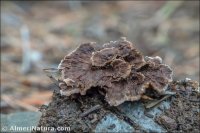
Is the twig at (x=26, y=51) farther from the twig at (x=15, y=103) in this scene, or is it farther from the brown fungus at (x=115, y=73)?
the brown fungus at (x=115, y=73)

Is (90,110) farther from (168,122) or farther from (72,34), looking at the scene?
(72,34)

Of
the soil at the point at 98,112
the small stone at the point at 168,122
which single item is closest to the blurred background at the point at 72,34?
the soil at the point at 98,112

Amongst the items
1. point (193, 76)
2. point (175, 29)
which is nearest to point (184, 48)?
point (175, 29)

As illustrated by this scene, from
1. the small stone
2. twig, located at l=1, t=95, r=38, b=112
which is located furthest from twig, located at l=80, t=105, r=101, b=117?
twig, located at l=1, t=95, r=38, b=112

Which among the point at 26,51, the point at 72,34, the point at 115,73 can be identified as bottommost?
the point at 115,73

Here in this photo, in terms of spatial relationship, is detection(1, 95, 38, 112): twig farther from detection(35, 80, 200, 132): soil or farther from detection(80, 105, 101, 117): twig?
detection(80, 105, 101, 117): twig

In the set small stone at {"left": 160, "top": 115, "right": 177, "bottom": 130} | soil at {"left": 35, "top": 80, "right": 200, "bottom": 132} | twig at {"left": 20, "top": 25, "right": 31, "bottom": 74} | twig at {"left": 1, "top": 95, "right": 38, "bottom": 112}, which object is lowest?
small stone at {"left": 160, "top": 115, "right": 177, "bottom": 130}

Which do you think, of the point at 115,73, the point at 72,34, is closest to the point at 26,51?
the point at 72,34
